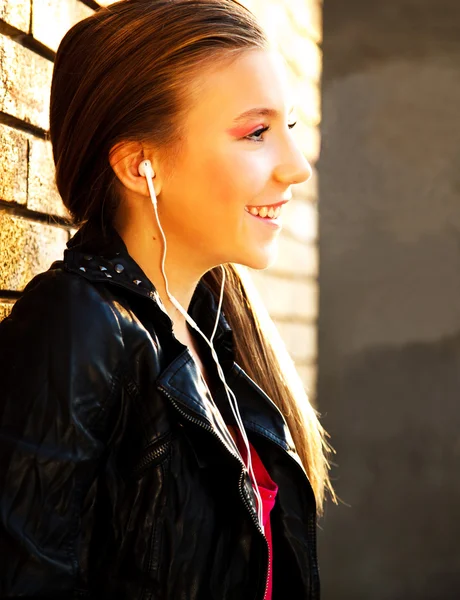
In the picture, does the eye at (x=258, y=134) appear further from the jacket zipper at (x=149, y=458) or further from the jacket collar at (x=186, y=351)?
the jacket zipper at (x=149, y=458)

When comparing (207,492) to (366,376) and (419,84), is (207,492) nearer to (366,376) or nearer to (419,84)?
(366,376)

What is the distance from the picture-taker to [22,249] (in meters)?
1.90

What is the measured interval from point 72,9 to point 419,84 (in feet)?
11.2

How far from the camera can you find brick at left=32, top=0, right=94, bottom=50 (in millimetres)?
1935

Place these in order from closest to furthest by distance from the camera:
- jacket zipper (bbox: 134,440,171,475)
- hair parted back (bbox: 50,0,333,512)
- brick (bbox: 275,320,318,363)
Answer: jacket zipper (bbox: 134,440,171,475) < hair parted back (bbox: 50,0,333,512) < brick (bbox: 275,320,318,363)

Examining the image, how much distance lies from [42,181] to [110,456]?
2.63 feet


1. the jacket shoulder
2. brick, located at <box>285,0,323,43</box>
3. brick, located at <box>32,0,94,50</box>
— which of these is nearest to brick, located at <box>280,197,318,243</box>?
brick, located at <box>285,0,323,43</box>

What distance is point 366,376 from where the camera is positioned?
201 inches

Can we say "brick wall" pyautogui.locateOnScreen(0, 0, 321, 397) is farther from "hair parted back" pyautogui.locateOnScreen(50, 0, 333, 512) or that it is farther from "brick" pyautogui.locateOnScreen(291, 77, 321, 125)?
"brick" pyautogui.locateOnScreen(291, 77, 321, 125)

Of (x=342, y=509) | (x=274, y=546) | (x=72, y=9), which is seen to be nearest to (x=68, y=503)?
(x=274, y=546)

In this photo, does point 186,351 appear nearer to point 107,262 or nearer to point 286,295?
point 107,262

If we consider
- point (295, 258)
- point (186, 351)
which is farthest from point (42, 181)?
point (295, 258)

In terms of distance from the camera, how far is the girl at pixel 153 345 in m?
1.36

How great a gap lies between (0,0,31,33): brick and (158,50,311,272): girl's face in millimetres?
435
